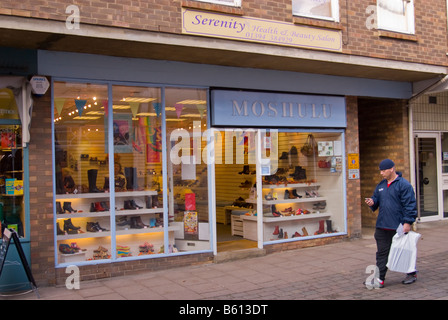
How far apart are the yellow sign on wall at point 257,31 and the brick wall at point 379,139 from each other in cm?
359

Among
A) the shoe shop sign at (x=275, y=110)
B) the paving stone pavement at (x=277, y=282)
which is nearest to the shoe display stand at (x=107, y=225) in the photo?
the paving stone pavement at (x=277, y=282)

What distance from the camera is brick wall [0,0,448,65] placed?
6.95 m

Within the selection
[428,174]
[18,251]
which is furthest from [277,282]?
[428,174]

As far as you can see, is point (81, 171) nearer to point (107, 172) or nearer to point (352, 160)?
point (107, 172)

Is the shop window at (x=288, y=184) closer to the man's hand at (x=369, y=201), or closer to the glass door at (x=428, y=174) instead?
the man's hand at (x=369, y=201)

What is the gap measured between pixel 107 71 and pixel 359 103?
7.50 m

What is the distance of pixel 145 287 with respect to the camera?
7492 millimetres

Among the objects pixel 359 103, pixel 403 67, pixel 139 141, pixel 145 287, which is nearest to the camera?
pixel 145 287

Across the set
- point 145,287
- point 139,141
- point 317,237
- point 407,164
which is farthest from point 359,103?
point 145,287

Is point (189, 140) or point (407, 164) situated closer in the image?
point (189, 140)

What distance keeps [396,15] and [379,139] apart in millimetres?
3304

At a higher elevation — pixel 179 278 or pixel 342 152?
pixel 342 152
